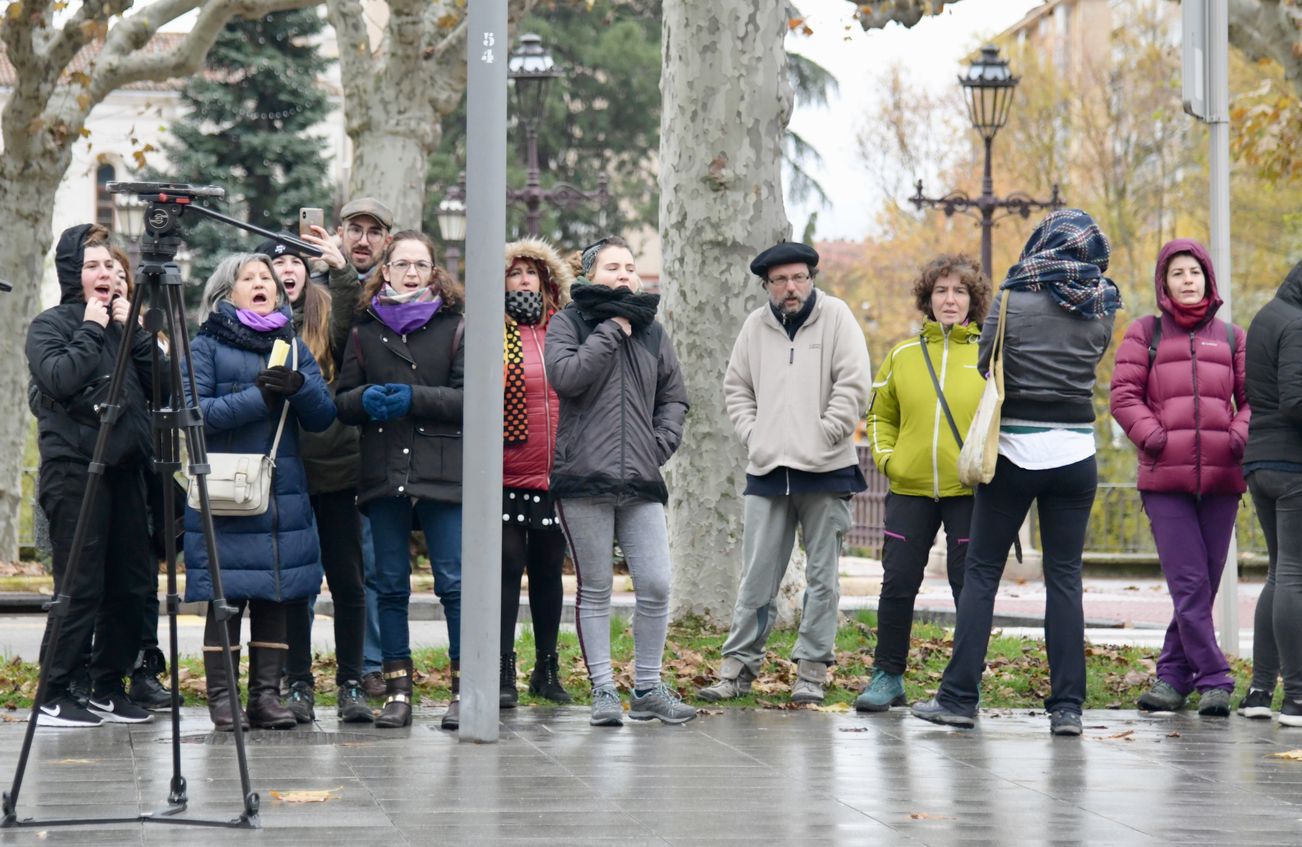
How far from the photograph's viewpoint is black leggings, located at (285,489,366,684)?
826 centimetres

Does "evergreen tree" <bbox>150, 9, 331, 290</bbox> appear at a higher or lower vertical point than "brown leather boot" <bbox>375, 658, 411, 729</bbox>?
higher

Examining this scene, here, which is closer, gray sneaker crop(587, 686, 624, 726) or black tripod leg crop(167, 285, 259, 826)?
black tripod leg crop(167, 285, 259, 826)

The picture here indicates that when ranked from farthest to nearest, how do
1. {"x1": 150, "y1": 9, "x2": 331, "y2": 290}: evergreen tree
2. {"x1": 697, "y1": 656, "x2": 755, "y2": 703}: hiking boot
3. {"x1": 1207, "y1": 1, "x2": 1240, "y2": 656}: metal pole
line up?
{"x1": 150, "y1": 9, "x2": 331, "y2": 290}: evergreen tree, {"x1": 1207, "y1": 1, "x2": 1240, "y2": 656}: metal pole, {"x1": 697, "y1": 656, "x2": 755, "y2": 703}: hiking boot

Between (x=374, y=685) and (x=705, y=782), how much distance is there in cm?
257

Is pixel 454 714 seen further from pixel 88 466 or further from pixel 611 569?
pixel 88 466

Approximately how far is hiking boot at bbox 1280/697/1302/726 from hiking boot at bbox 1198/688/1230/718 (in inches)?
12.4

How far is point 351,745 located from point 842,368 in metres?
2.79

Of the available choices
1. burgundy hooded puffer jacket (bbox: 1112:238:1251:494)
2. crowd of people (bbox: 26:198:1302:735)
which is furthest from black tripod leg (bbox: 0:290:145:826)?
burgundy hooded puffer jacket (bbox: 1112:238:1251:494)

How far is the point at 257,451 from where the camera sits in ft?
25.7

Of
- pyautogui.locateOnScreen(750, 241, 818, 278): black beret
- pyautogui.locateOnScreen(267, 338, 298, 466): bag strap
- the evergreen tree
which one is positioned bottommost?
pyautogui.locateOnScreen(267, 338, 298, 466): bag strap

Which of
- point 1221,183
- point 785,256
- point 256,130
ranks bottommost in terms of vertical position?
point 785,256

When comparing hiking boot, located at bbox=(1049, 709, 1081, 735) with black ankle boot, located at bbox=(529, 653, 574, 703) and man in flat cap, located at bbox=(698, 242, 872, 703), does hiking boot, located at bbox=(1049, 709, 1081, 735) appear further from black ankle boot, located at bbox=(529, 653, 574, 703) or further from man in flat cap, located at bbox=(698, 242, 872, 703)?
black ankle boot, located at bbox=(529, 653, 574, 703)

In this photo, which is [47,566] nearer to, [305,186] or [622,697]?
[622,697]

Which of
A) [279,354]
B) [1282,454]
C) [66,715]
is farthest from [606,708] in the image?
[1282,454]
